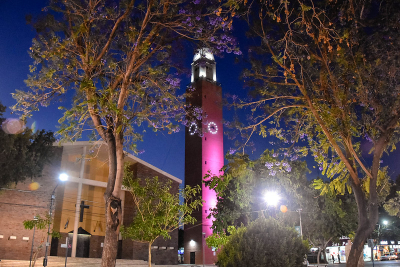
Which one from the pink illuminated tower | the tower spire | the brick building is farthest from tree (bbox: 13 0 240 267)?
the tower spire

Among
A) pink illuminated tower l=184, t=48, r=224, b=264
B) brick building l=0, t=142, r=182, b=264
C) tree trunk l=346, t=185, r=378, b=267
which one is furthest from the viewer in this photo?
pink illuminated tower l=184, t=48, r=224, b=264

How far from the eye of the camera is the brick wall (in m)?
26.0

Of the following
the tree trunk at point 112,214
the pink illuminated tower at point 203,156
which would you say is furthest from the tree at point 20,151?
the pink illuminated tower at point 203,156

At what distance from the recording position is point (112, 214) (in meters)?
9.84

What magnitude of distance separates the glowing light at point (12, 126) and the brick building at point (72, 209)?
17.3ft

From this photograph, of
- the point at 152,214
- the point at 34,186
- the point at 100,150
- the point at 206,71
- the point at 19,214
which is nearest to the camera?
the point at 152,214

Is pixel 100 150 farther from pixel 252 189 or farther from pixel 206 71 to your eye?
pixel 206 71

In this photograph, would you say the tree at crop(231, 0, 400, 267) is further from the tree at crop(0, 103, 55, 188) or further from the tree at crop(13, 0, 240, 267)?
the tree at crop(0, 103, 55, 188)

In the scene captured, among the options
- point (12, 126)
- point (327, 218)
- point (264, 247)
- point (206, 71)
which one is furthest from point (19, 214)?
point (206, 71)

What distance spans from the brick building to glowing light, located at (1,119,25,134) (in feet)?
17.3

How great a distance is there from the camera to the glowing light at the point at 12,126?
1953 cm

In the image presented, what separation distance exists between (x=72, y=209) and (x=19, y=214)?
5.49 meters

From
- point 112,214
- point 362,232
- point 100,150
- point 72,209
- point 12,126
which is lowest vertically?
point 362,232

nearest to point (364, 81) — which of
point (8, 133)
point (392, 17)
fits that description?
point (392, 17)
